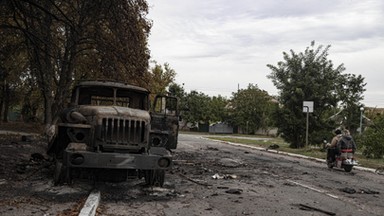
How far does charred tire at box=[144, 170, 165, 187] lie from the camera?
10320mm

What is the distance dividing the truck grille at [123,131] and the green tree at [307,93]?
21649 millimetres

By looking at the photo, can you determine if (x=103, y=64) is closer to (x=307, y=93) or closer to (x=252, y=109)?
(x=307, y=93)

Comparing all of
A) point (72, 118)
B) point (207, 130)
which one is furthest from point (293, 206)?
point (207, 130)

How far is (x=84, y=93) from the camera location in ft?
38.5

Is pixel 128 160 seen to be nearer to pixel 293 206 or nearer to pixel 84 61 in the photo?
pixel 293 206

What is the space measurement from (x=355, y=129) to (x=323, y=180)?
91.8 feet

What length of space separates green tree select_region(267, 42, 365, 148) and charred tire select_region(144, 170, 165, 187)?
21.2 meters

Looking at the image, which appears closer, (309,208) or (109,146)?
(309,208)

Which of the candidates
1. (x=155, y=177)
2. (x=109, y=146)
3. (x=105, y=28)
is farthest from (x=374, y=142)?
(x=109, y=146)

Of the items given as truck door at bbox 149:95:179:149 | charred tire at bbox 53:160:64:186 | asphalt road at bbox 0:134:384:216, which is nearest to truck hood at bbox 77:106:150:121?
charred tire at bbox 53:160:64:186

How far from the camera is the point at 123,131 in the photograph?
9938 millimetres

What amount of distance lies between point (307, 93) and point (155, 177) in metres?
22.5

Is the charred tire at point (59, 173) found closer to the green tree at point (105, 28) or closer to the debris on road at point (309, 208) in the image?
the debris on road at point (309, 208)

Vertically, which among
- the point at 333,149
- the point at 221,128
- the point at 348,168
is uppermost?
the point at 221,128
